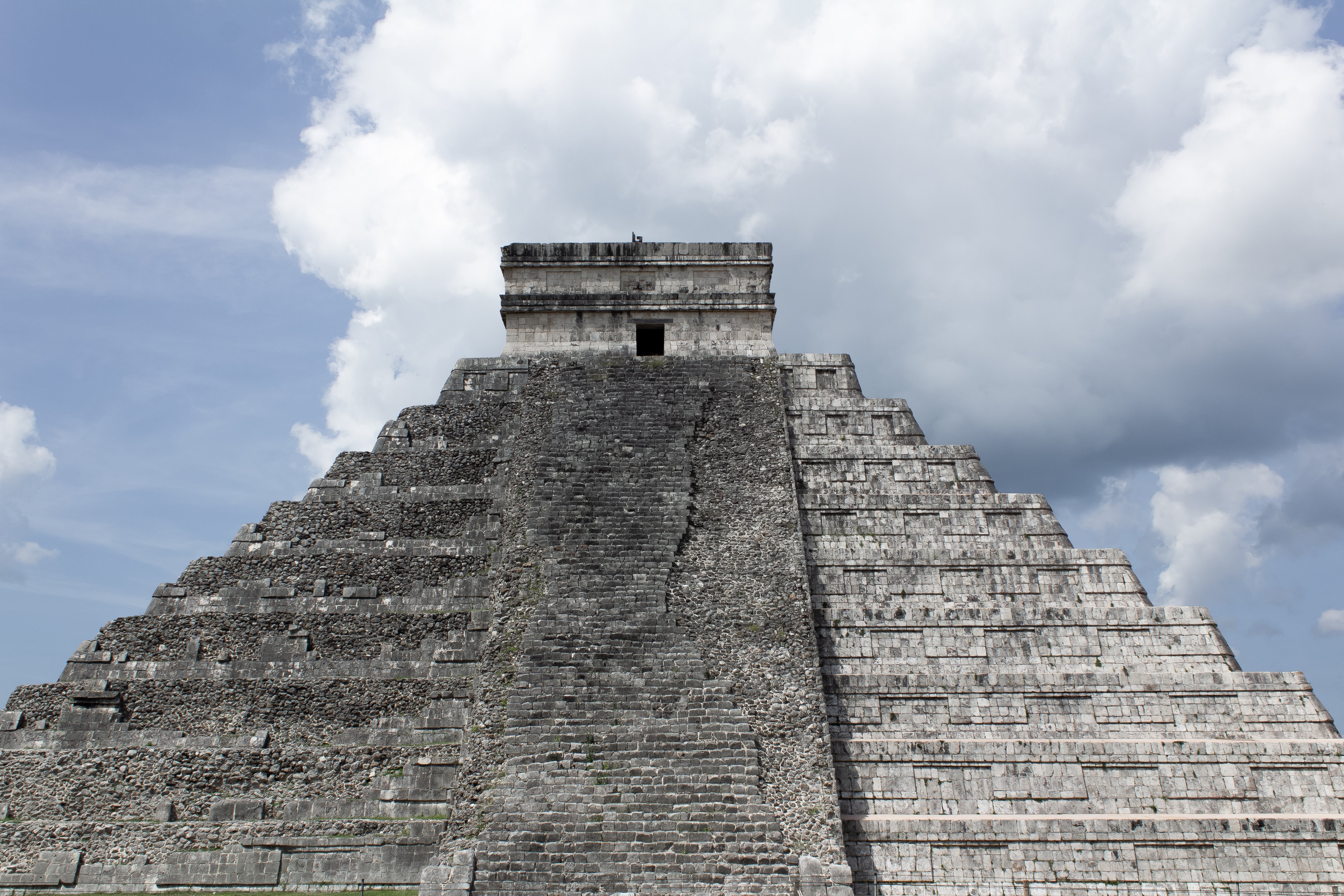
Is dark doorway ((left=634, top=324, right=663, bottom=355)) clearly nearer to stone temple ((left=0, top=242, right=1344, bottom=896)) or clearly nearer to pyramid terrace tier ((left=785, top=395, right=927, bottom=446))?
stone temple ((left=0, top=242, right=1344, bottom=896))

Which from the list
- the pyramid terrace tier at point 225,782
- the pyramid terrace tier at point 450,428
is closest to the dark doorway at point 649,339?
the pyramid terrace tier at point 450,428

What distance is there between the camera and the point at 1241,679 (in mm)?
11812

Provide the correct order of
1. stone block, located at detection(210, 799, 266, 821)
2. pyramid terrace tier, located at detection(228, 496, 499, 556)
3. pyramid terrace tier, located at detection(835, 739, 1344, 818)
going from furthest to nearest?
pyramid terrace tier, located at detection(228, 496, 499, 556)
stone block, located at detection(210, 799, 266, 821)
pyramid terrace tier, located at detection(835, 739, 1344, 818)

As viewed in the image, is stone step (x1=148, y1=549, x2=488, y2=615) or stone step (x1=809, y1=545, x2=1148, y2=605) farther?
stone step (x1=148, y1=549, x2=488, y2=615)

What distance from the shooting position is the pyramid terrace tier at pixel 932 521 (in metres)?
13.4

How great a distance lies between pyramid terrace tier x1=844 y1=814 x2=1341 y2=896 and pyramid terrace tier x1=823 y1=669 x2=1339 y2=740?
1.11 m

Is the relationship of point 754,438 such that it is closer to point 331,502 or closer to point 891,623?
point 891,623

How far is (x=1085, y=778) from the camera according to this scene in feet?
35.9

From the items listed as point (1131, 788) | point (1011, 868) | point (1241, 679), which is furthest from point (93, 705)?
point (1241, 679)

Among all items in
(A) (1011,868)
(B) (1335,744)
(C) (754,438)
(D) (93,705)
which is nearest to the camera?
(A) (1011,868)

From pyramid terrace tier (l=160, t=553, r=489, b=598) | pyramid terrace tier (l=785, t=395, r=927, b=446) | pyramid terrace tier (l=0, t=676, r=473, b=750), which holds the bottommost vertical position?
pyramid terrace tier (l=0, t=676, r=473, b=750)

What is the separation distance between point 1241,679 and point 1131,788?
230 centimetres

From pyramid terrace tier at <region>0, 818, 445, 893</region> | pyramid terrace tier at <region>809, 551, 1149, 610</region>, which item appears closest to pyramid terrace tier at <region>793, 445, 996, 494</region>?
pyramid terrace tier at <region>809, 551, 1149, 610</region>

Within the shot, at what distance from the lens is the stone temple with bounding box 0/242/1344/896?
32.4 feet
